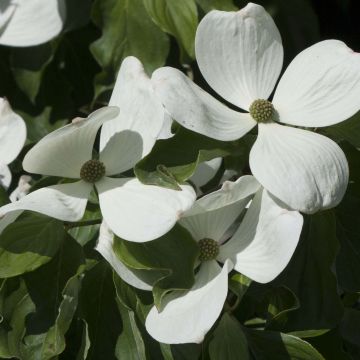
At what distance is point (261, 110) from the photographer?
2.58 feet

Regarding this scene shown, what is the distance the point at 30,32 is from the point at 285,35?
43 centimetres

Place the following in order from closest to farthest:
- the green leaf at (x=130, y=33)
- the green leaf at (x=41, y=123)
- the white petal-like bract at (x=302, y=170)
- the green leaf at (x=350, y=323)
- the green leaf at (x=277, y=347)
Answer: the white petal-like bract at (x=302, y=170)
the green leaf at (x=277, y=347)
the green leaf at (x=350, y=323)
the green leaf at (x=130, y=33)
the green leaf at (x=41, y=123)

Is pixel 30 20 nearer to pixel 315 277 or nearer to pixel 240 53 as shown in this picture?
pixel 240 53

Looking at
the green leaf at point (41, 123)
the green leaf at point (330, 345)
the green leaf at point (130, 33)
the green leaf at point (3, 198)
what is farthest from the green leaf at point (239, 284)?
the green leaf at point (41, 123)

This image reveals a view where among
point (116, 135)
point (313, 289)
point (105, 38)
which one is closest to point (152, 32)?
point (105, 38)

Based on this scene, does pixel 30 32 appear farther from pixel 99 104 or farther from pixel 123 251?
pixel 123 251

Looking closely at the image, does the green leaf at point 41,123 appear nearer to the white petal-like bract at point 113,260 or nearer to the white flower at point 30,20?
the white flower at point 30,20

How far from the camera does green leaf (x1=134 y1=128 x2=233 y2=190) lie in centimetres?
73

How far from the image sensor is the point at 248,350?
823mm

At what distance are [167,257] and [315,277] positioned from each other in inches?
6.8

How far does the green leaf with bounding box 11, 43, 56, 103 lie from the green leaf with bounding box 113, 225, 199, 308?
1.53 ft

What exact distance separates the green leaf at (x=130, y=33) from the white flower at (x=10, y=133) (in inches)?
10.6

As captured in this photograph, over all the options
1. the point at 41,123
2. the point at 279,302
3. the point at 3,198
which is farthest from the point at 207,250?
the point at 41,123

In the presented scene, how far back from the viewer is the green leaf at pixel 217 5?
1.01 meters
